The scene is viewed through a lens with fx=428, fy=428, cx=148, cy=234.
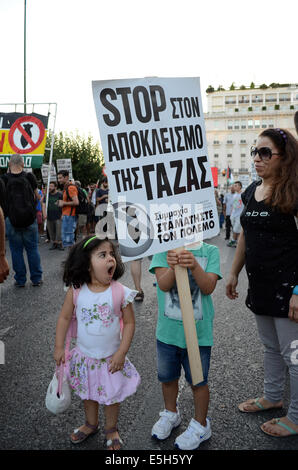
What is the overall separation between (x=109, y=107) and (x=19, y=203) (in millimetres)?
4332

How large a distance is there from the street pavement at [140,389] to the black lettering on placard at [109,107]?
177 centimetres

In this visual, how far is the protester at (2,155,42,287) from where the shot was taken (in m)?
6.14

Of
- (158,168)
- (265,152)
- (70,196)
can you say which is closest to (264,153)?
(265,152)

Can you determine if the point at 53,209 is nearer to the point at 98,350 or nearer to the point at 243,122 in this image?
the point at 98,350

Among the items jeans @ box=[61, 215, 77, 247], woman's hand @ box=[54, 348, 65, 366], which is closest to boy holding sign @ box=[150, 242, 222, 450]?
woman's hand @ box=[54, 348, 65, 366]

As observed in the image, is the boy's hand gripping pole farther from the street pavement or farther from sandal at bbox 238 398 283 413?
sandal at bbox 238 398 283 413

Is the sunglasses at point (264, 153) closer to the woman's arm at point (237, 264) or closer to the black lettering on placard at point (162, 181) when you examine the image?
the woman's arm at point (237, 264)

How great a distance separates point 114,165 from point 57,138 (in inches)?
1752

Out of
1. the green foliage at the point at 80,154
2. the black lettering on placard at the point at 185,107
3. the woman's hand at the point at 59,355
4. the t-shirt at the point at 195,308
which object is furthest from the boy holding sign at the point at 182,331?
the green foliage at the point at 80,154

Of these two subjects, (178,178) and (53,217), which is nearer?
(178,178)

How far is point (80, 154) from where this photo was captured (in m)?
44.3

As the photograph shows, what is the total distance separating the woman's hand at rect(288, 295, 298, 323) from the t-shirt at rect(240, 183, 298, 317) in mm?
61
